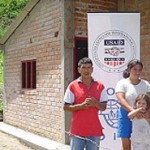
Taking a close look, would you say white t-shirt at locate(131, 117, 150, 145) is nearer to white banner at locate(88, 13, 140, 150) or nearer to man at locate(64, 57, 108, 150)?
man at locate(64, 57, 108, 150)

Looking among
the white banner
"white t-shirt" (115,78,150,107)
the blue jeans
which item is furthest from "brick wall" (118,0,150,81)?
the blue jeans

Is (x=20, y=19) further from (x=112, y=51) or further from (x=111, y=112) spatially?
(x=111, y=112)

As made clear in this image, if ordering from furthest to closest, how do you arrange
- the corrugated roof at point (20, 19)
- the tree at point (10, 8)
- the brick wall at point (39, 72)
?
the tree at point (10, 8) → the corrugated roof at point (20, 19) → the brick wall at point (39, 72)

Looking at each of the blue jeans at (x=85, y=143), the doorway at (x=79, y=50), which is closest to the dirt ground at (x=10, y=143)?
the doorway at (x=79, y=50)

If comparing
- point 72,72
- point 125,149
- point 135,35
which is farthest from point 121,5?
point 125,149

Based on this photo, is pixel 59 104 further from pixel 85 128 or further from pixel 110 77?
pixel 85 128

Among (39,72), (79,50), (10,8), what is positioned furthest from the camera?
(10,8)

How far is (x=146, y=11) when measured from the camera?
7273 mm

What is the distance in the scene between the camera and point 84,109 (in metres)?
4.31

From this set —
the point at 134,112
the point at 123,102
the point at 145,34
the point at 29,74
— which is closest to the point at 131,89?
the point at 123,102

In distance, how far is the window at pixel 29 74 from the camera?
378 inches

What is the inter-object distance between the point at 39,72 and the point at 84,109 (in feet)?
15.8

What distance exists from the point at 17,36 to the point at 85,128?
669 centimetres

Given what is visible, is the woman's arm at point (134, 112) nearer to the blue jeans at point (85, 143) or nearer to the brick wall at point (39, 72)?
the blue jeans at point (85, 143)
